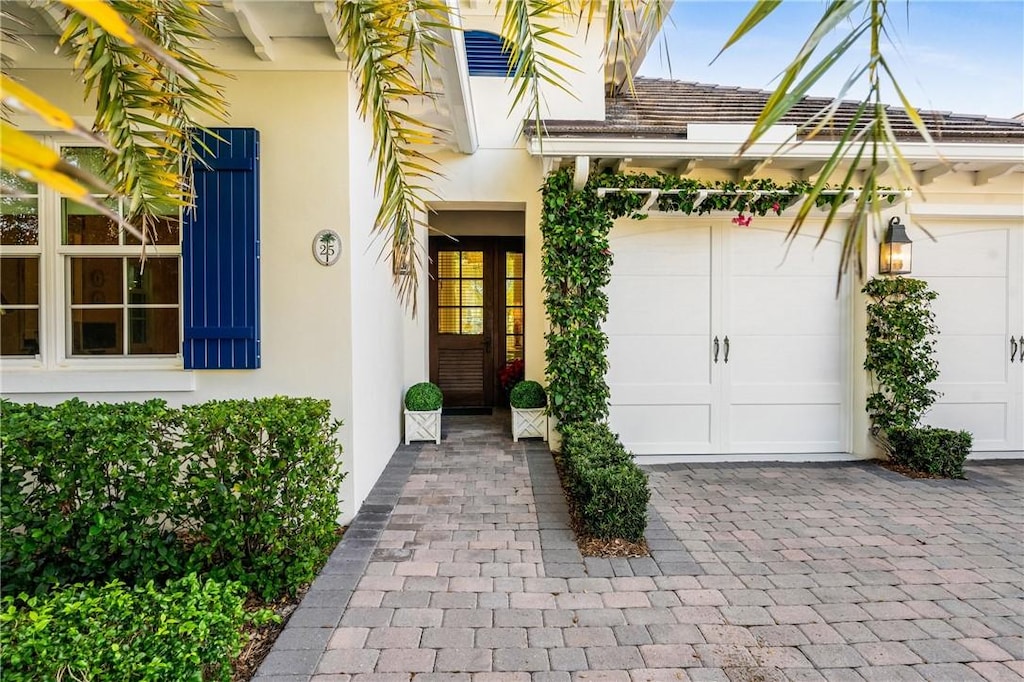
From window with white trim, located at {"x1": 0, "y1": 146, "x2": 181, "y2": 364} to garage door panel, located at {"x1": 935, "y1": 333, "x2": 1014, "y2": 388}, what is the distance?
6.83 metres

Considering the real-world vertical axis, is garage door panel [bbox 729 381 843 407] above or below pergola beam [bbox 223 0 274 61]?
below

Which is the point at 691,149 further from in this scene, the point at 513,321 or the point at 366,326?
the point at 513,321

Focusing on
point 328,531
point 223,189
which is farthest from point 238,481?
point 223,189

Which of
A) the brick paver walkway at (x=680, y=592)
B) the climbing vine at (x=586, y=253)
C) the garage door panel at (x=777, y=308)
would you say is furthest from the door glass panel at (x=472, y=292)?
the brick paver walkway at (x=680, y=592)

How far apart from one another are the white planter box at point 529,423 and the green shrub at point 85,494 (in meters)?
3.33

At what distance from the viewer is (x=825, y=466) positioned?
15.7 ft

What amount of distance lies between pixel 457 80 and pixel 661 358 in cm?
317

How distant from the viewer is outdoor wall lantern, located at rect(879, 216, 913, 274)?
4723mm

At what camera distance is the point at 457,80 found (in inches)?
146

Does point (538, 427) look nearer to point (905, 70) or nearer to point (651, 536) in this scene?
point (651, 536)

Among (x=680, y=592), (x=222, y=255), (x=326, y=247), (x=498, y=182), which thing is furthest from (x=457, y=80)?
(x=680, y=592)

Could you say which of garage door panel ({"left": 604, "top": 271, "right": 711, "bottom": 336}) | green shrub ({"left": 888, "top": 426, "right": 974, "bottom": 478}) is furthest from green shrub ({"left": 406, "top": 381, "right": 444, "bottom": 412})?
green shrub ({"left": 888, "top": 426, "right": 974, "bottom": 478})

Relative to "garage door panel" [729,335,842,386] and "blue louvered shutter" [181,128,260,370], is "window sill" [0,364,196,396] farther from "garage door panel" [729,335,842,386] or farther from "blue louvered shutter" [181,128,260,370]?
"garage door panel" [729,335,842,386]

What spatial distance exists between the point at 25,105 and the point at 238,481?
2288mm
